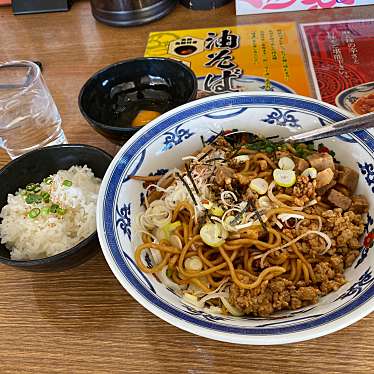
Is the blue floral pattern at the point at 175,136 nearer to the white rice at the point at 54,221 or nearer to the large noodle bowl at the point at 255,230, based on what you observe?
the large noodle bowl at the point at 255,230

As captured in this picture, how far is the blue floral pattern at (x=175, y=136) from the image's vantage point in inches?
51.0

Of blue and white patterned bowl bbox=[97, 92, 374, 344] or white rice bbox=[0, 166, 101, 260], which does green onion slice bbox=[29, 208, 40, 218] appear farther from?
blue and white patterned bowl bbox=[97, 92, 374, 344]

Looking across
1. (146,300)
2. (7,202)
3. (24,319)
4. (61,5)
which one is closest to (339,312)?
(146,300)

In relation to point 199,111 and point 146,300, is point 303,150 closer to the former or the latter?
point 199,111

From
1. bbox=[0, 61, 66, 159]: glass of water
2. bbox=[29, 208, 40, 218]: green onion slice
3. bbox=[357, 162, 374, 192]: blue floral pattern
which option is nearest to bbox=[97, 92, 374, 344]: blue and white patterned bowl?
bbox=[357, 162, 374, 192]: blue floral pattern

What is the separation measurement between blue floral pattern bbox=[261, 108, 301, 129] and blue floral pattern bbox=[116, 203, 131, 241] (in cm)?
50

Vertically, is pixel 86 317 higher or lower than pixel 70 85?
lower

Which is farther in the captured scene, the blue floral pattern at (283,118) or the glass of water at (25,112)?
the glass of water at (25,112)

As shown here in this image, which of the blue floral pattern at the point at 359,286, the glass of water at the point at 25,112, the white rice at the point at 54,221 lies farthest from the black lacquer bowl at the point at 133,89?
the blue floral pattern at the point at 359,286

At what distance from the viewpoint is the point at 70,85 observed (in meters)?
1.90

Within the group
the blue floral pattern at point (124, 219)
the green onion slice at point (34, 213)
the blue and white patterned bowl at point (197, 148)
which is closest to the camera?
the blue and white patterned bowl at point (197, 148)

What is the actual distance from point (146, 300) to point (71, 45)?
1603 millimetres

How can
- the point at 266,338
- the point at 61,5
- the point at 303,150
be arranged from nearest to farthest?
the point at 266,338
the point at 303,150
the point at 61,5

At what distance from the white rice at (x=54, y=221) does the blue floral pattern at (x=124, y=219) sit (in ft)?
0.35
